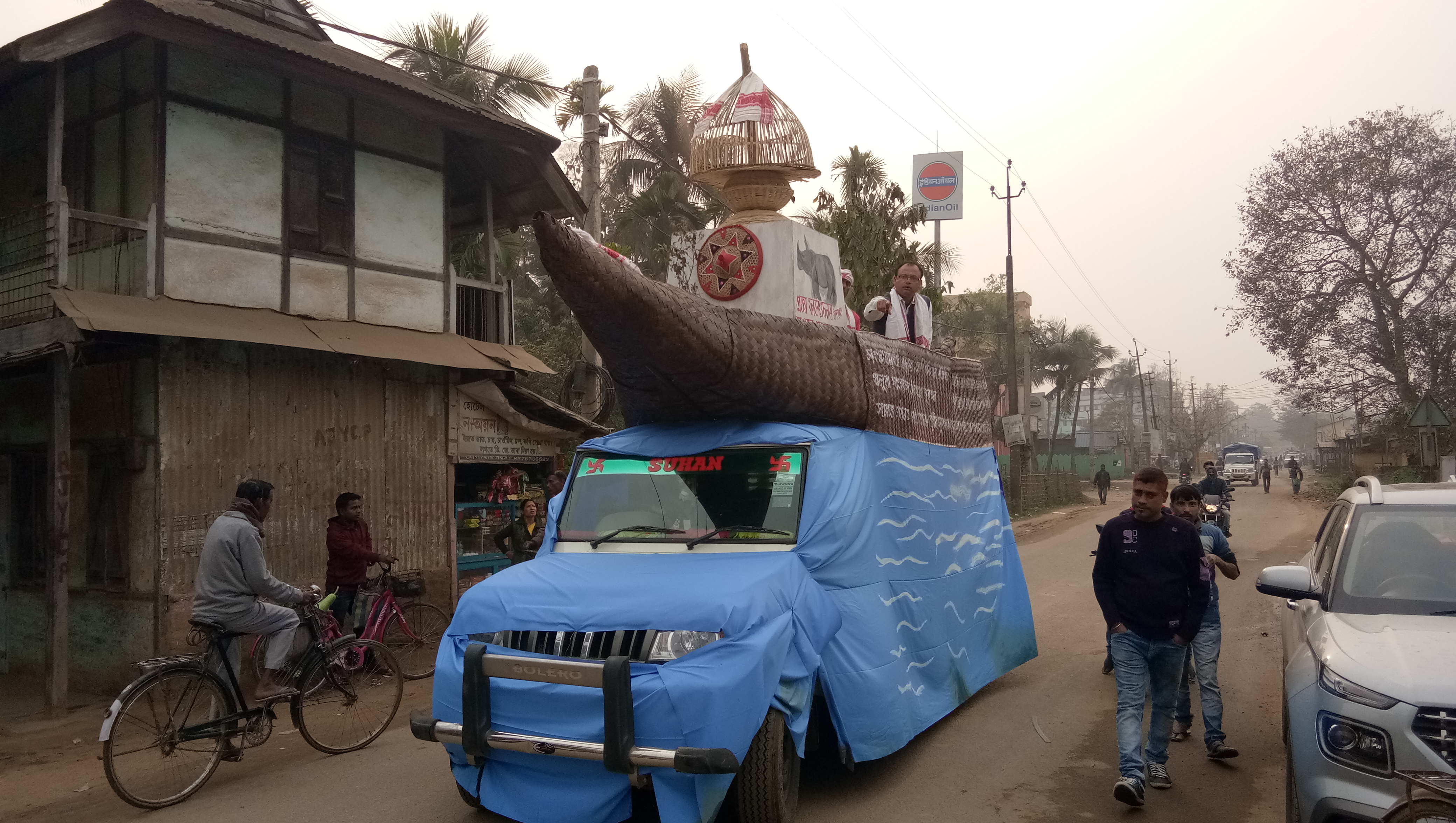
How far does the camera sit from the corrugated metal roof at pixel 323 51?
30.3ft

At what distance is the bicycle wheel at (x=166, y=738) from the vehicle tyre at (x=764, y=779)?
3.44 m

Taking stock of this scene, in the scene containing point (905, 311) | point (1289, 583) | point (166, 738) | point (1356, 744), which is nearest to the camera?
point (1356, 744)

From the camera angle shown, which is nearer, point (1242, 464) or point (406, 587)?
point (406, 587)

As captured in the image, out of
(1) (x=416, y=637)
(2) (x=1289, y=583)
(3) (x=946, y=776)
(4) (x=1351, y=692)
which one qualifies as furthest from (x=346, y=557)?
(4) (x=1351, y=692)

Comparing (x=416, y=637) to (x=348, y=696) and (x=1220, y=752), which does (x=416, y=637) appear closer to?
(x=348, y=696)

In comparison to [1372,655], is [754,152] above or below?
above

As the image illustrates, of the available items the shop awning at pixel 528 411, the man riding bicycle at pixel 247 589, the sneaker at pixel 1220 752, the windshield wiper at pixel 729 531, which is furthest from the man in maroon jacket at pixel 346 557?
the sneaker at pixel 1220 752

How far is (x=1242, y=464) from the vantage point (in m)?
55.7

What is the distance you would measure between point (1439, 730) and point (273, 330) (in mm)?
9713

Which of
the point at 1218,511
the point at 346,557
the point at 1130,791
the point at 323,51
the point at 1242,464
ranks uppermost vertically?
the point at 323,51

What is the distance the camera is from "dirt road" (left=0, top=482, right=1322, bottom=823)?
5.35 meters

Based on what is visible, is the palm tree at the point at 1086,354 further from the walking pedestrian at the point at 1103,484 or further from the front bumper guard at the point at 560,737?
the front bumper guard at the point at 560,737

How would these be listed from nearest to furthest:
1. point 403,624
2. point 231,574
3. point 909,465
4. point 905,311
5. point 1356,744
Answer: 1. point 1356,744
2. point 231,574
3. point 909,465
4. point 905,311
5. point 403,624

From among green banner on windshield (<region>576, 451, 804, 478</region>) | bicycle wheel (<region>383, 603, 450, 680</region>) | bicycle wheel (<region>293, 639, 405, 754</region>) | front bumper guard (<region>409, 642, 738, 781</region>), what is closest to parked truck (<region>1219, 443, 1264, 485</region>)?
bicycle wheel (<region>383, 603, 450, 680</region>)
